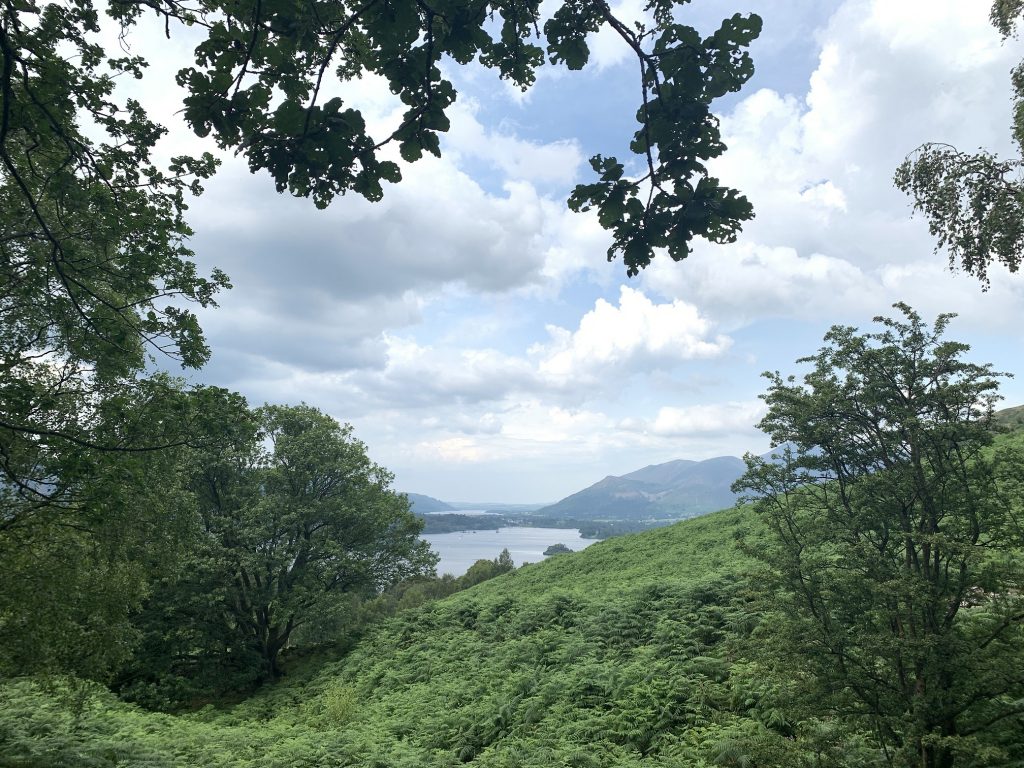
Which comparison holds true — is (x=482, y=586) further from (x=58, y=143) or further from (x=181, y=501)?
(x=58, y=143)

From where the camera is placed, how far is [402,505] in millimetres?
24328

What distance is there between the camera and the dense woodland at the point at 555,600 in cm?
306

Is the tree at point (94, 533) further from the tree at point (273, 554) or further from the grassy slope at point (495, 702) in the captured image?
the tree at point (273, 554)

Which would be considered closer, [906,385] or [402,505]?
[906,385]

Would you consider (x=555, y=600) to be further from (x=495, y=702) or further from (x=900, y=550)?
(x=900, y=550)

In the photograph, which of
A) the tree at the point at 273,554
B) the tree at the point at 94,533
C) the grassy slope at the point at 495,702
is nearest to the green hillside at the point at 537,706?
the grassy slope at the point at 495,702

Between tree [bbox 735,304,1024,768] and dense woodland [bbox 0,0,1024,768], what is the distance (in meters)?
0.04

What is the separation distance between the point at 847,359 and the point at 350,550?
795 inches

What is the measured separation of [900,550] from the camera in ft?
22.9

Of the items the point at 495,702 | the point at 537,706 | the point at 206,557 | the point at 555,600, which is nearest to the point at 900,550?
the point at 537,706

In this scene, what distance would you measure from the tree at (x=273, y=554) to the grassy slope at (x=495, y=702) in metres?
2.60

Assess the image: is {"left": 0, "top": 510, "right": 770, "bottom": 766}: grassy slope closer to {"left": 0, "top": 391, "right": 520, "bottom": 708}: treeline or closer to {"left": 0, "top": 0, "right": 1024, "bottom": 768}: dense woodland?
{"left": 0, "top": 0, "right": 1024, "bottom": 768}: dense woodland

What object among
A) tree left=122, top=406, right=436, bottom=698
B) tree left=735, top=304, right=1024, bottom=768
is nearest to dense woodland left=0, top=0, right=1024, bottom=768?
tree left=735, top=304, right=1024, bottom=768

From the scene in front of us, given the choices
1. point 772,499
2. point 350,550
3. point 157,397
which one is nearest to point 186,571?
point 350,550
